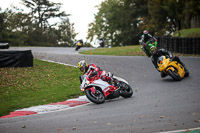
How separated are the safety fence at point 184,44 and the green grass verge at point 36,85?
9.46 meters

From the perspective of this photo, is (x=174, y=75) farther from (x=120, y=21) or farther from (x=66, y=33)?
(x=66, y=33)

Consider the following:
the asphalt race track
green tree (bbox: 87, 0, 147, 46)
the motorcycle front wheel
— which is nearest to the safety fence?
the asphalt race track

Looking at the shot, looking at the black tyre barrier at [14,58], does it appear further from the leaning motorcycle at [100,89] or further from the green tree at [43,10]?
the green tree at [43,10]

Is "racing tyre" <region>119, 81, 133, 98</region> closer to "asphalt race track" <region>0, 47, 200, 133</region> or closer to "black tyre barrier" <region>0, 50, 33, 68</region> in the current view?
"asphalt race track" <region>0, 47, 200, 133</region>

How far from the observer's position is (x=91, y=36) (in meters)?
78.5

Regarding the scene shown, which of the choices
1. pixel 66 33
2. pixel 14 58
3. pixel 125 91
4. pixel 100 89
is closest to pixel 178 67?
pixel 125 91

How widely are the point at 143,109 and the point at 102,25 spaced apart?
64.6 meters

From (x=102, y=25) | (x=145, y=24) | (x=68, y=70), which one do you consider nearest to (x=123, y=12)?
(x=145, y=24)

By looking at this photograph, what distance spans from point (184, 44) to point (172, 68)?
12388mm

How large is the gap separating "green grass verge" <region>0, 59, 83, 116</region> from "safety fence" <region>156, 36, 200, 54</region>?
946 cm

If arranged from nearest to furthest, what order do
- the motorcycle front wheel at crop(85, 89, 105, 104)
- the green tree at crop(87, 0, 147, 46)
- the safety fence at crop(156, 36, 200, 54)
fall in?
the motorcycle front wheel at crop(85, 89, 105, 104) → the safety fence at crop(156, 36, 200, 54) → the green tree at crop(87, 0, 147, 46)

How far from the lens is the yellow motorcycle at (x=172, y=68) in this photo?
13352 millimetres

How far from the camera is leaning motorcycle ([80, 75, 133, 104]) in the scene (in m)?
10.1

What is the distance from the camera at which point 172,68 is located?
13336mm
